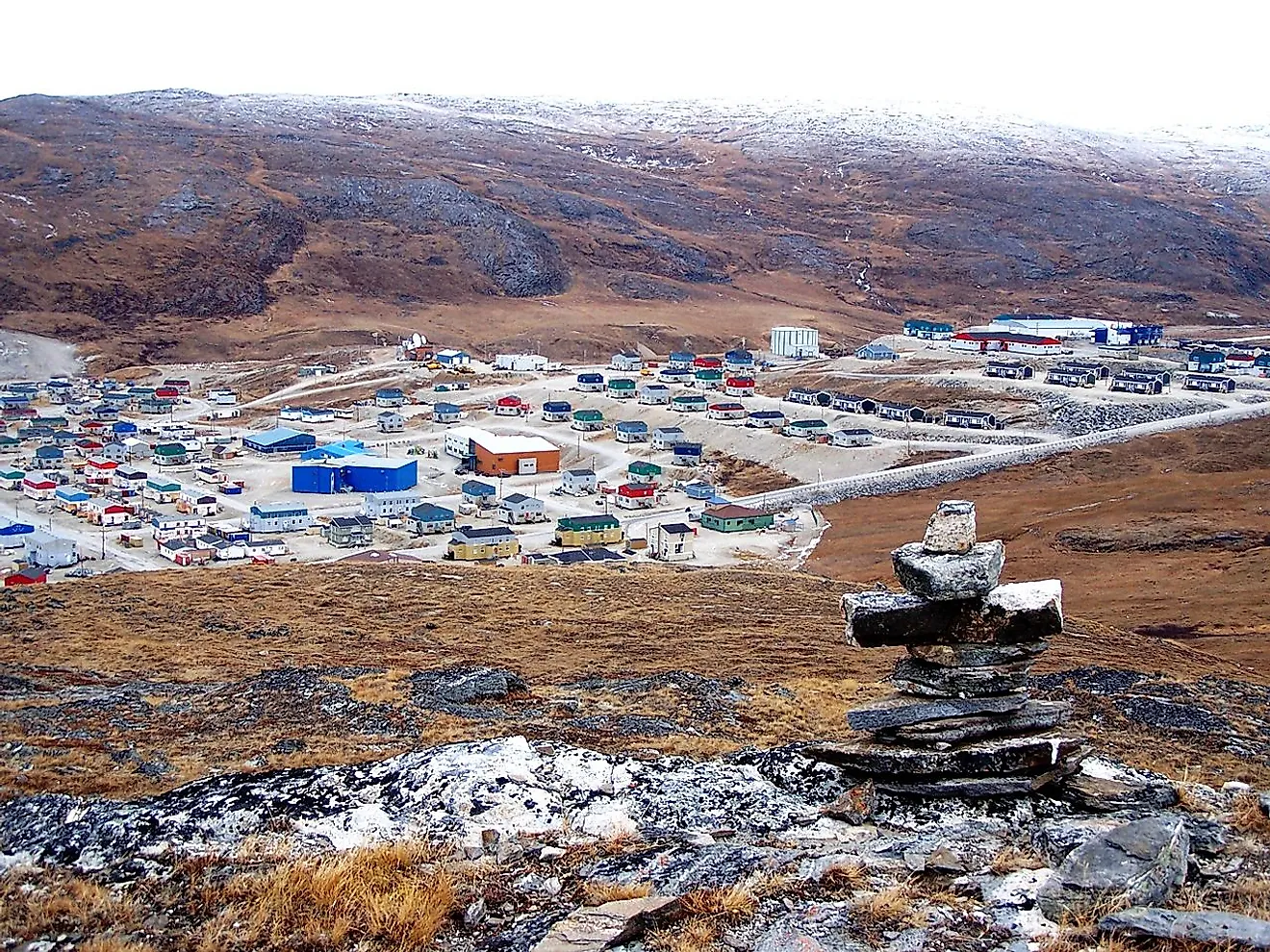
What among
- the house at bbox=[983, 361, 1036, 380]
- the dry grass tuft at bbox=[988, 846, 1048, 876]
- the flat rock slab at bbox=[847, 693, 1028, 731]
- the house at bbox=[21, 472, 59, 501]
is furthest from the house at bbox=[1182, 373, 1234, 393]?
the dry grass tuft at bbox=[988, 846, 1048, 876]

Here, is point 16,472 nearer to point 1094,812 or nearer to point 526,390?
point 526,390

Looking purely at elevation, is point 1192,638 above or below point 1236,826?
below

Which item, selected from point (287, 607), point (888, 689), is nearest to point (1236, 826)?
point (888, 689)

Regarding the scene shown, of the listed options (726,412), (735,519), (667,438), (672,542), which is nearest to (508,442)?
(667,438)

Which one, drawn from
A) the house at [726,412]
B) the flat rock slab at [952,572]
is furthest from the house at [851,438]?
the flat rock slab at [952,572]

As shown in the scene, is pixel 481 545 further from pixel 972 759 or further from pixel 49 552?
pixel 972 759
